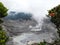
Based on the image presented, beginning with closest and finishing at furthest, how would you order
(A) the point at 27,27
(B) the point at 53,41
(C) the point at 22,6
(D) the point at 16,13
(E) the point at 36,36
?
(B) the point at 53,41 < (E) the point at 36,36 < (A) the point at 27,27 < (D) the point at 16,13 < (C) the point at 22,6

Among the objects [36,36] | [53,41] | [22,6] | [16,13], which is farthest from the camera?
[22,6]

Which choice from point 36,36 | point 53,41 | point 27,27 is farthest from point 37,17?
point 53,41

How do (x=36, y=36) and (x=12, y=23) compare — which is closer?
(x=36, y=36)

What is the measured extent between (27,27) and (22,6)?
8.57 ft

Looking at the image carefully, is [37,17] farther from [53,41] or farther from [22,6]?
[53,41]

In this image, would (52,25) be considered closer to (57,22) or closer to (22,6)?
(57,22)

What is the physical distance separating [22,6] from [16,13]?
124 centimetres

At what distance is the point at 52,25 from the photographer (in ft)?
41.8

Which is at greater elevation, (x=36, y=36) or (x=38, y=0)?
(x=38, y=0)

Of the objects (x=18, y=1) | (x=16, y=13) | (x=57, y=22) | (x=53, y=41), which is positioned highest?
(x=18, y=1)

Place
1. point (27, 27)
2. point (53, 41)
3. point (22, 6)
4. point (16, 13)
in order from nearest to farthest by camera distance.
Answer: point (53, 41), point (27, 27), point (16, 13), point (22, 6)

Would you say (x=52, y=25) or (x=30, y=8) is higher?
(x=30, y=8)

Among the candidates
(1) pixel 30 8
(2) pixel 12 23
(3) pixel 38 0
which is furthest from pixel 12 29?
(3) pixel 38 0

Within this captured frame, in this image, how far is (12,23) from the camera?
44.9ft
